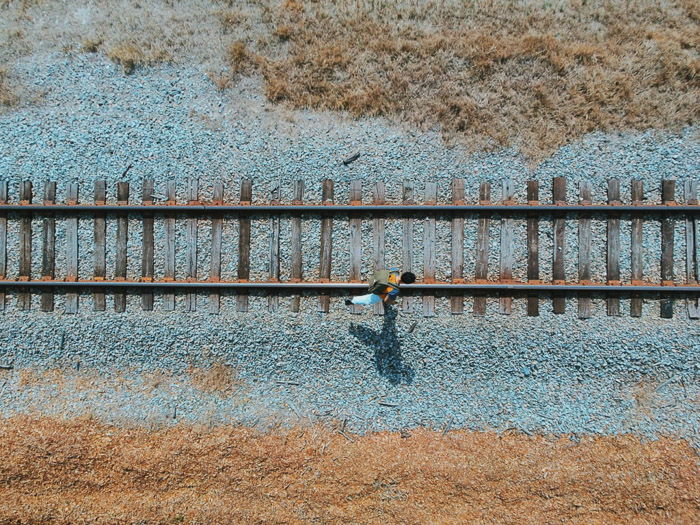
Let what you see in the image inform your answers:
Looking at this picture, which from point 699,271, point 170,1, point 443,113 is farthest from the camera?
point 170,1

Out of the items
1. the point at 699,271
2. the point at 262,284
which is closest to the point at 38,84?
A: the point at 262,284

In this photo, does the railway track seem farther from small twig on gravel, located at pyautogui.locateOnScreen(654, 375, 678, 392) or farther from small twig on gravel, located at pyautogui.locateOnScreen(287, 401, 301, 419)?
small twig on gravel, located at pyautogui.locateOnScreen(287, 401, 301, 419)

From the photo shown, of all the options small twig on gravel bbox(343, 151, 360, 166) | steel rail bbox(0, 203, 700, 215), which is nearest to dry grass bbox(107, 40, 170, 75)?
steel rail bbox(0, 203, 700, 215)

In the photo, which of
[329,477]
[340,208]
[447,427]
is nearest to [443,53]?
[340,208]

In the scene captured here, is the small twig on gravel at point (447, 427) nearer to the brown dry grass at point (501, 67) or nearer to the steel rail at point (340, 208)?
the steel rail at point (340, 208)

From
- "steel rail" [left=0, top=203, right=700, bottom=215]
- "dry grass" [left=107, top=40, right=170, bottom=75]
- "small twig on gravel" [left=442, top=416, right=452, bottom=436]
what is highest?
"dry grass" [left=107, top=40, right=170, bottom=75]

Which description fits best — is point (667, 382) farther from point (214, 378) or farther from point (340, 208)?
point (214, 378)

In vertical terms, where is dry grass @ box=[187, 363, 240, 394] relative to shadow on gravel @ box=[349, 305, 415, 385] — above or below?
below

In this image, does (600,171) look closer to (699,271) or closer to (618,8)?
(699,271)
